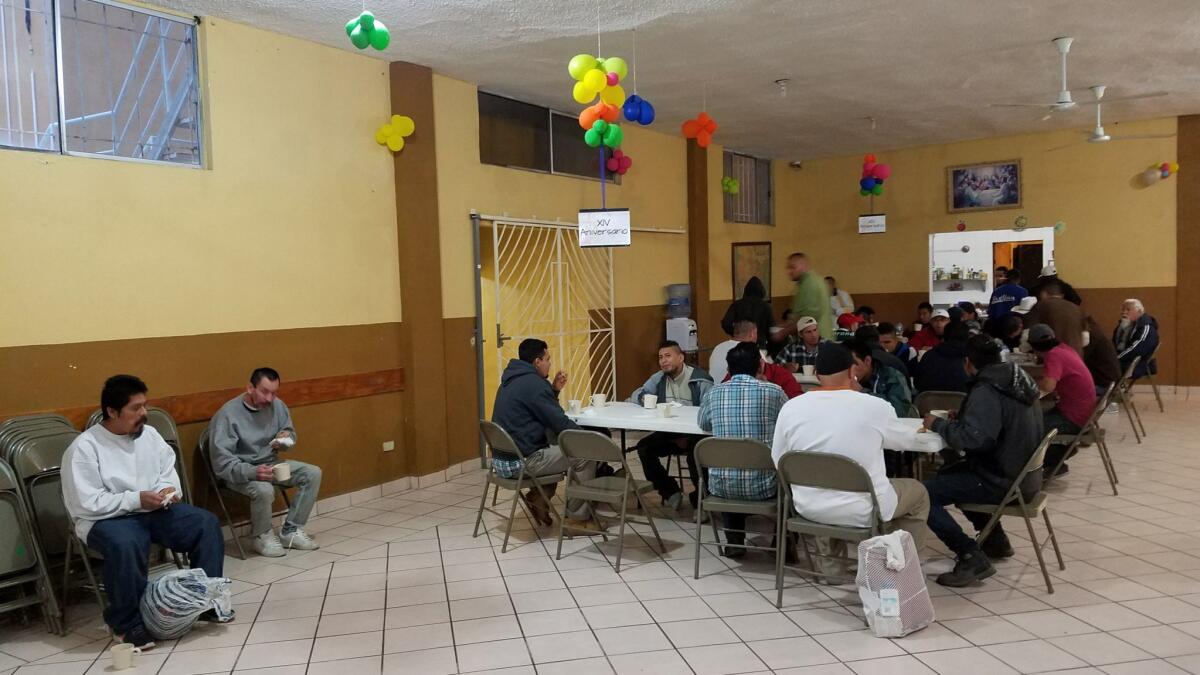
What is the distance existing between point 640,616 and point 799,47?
14.1ft

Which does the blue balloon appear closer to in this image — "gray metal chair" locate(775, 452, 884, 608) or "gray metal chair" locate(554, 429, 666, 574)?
"gray metal chair" locate(554, 429, 666, 574)

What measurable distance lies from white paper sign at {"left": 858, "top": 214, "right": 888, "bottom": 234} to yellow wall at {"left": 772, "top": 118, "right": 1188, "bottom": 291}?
0.90m

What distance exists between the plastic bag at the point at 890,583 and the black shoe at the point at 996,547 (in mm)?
1076

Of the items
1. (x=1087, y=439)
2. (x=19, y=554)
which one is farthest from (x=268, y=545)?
(x=1087, y=439)

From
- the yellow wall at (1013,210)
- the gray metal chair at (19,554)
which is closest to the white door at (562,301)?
the yellow wall at (1013,210)

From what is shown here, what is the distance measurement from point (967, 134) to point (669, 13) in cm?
629

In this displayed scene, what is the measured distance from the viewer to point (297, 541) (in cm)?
488

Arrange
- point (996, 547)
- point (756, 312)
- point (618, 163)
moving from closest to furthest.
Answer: point (996, 547) → point (756, 312) → point (618, 163)

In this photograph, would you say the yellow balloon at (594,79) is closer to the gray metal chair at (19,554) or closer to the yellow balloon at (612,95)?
the yellow balloon at (612,95)

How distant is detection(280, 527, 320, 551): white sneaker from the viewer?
4875 millimetres

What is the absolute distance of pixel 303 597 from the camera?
162 inches

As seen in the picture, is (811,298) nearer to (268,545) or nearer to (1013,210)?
(1013,210)

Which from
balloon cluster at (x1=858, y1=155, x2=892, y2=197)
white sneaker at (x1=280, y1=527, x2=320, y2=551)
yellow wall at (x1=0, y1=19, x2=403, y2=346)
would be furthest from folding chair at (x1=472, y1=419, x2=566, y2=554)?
balloon cluster at (x1=858, y1=155, x2=892, y2=197)

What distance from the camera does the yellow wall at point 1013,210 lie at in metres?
9.42
